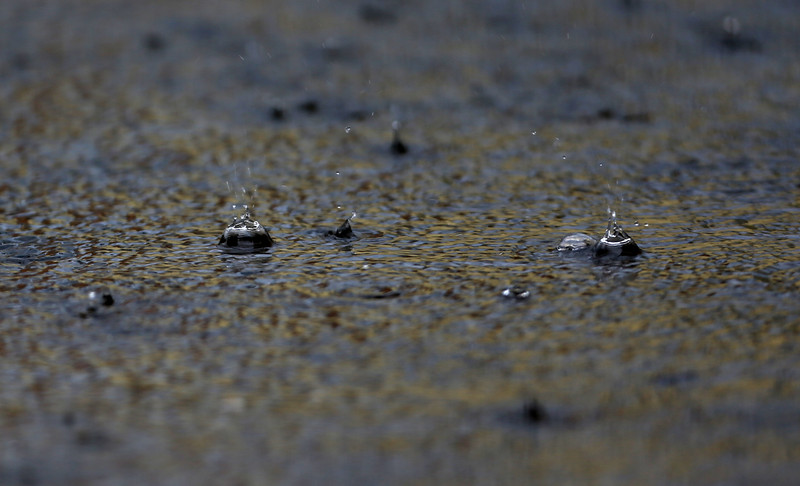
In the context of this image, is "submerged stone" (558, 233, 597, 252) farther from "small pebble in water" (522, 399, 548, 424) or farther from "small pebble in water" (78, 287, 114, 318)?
"small pebble in water" (78, 287, 114, 318)

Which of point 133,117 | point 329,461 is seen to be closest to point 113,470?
point 329,461

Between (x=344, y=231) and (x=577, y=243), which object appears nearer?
(x=577, y=243)

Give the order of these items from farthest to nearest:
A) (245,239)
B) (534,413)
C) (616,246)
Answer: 1. (245,239)
2. (616,246)
3. (534,413)

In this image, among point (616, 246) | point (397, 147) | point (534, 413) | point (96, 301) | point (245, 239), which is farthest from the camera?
point (397, 147)

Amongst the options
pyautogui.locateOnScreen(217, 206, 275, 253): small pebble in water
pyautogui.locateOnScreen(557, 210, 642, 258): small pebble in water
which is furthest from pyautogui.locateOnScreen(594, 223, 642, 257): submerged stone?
pyautogui.locateOnScreen(217, 206, 275, 253): small pebble in water

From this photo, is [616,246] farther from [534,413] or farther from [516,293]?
[534,413]

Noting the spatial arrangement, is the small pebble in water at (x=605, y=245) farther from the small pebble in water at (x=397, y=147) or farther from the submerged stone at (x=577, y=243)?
the small pebble in water at (x=397, y=147)

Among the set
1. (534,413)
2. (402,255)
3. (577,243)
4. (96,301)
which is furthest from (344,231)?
(534,413)

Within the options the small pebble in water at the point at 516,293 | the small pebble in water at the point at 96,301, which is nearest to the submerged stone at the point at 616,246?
the small pebble in water at the point at 516,293

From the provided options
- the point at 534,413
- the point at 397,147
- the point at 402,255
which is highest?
the point at 397,147
